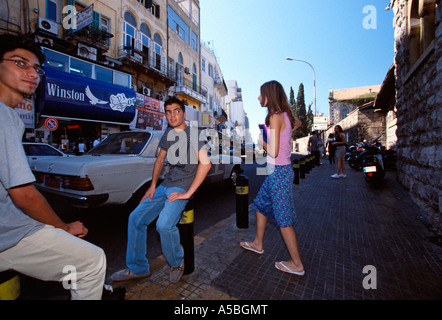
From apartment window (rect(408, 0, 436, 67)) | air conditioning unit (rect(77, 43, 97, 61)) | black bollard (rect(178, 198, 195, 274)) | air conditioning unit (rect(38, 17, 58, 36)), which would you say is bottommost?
black bollard (rect(178, 198, 195, 274))

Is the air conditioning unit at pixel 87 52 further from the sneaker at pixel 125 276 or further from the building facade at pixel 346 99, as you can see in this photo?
the building facade at pixel 346 99

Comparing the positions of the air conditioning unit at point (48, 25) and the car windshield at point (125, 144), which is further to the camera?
the air conditioning unit at point (48, 25)

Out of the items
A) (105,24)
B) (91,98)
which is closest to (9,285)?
(91,98)

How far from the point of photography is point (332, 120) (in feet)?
135

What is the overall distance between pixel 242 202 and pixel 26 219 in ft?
9.51

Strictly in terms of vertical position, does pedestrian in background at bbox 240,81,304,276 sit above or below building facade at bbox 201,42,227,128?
below

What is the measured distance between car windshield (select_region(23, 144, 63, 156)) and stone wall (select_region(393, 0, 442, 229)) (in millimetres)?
9383

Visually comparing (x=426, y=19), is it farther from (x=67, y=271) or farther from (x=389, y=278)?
(x=67, y=271)

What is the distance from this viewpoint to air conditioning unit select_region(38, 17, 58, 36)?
1112 cm

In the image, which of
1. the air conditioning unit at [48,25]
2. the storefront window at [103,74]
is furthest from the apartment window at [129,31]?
the air conditioning unit at [48,25]

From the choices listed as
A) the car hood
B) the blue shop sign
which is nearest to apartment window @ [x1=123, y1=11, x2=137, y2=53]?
the blue shop sign

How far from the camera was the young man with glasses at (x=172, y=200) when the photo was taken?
6.95ft

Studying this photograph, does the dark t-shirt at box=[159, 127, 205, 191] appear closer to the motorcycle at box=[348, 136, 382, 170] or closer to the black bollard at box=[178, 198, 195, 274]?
the black bollard at box=[178, 198, 195, 274]

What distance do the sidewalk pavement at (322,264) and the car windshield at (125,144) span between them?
202 centimetres
